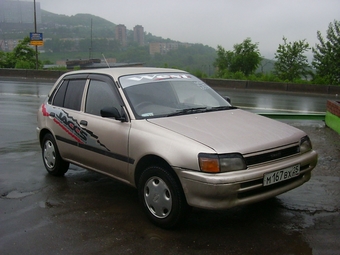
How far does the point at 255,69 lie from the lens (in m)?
28.3

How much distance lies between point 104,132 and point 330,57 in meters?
25.9

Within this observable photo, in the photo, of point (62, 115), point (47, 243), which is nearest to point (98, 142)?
point (62, 115)

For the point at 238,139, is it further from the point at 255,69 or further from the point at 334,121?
the point at 255,69

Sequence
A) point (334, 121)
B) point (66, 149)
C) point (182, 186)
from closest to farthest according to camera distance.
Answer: point (182, 186) → point (66, 149) → point (334, 121)

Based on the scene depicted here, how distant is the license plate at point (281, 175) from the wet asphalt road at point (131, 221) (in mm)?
546

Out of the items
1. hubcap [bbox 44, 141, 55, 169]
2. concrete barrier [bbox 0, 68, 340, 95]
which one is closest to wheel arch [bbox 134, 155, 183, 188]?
hubcap [bbox 44, 141, 55, 169]

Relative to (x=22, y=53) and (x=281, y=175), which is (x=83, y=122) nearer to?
(x=281, y=175)

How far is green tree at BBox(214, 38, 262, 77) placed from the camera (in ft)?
91.5

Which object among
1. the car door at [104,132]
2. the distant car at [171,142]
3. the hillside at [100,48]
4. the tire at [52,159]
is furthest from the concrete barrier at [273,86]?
the car door at [104,132]

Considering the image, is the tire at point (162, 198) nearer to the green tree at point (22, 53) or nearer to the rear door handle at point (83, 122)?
the rear door handle at point (83, 122)

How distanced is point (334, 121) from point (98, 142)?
6413 millimetres

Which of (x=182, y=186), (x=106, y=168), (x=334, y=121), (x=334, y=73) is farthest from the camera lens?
(x=334, y=73)

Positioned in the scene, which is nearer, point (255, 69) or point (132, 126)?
point (132, 126)

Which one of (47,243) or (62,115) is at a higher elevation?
(62,115)
